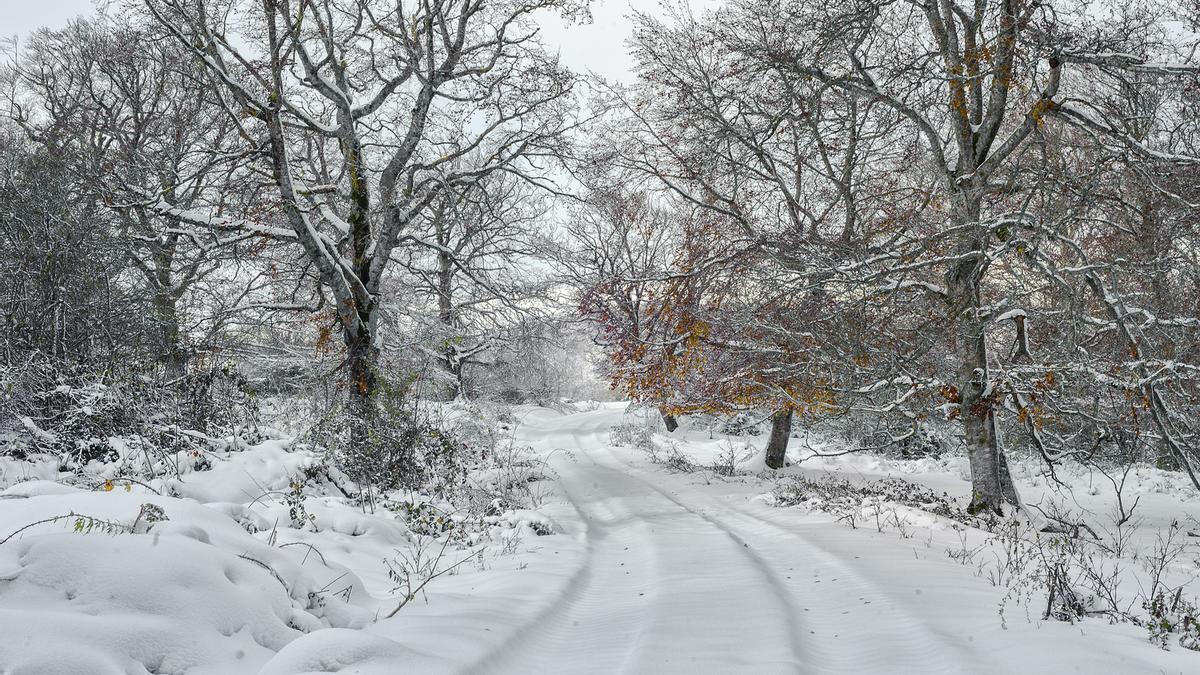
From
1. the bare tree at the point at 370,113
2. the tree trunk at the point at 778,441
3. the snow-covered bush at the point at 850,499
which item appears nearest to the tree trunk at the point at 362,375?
the bare tree at the point at 370,113

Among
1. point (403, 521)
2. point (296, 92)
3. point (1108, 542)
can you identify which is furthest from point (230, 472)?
point (1108, 542)

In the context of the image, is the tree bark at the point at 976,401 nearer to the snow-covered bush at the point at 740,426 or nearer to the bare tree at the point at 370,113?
the bare tree at the point at 370,113

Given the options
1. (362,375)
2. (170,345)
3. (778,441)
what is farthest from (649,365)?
(170,345)

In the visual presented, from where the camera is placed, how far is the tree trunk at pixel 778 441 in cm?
1471

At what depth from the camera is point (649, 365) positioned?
499 inches

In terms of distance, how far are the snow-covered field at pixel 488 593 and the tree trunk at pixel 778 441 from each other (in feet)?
21.4

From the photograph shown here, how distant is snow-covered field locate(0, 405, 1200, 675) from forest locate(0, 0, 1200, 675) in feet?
0.09

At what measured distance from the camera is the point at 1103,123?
7.68 metres

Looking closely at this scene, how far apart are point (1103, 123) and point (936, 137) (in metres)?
1.80

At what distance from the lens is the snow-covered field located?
8.80 ft

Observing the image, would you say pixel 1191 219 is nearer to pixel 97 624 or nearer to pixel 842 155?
pixel 842 155

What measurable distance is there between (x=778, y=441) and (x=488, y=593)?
11.3 meters

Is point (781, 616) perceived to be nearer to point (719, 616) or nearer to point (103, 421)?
point (719, 616)

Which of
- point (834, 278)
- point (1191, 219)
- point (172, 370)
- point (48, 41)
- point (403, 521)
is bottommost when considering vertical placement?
point (403, 521)
